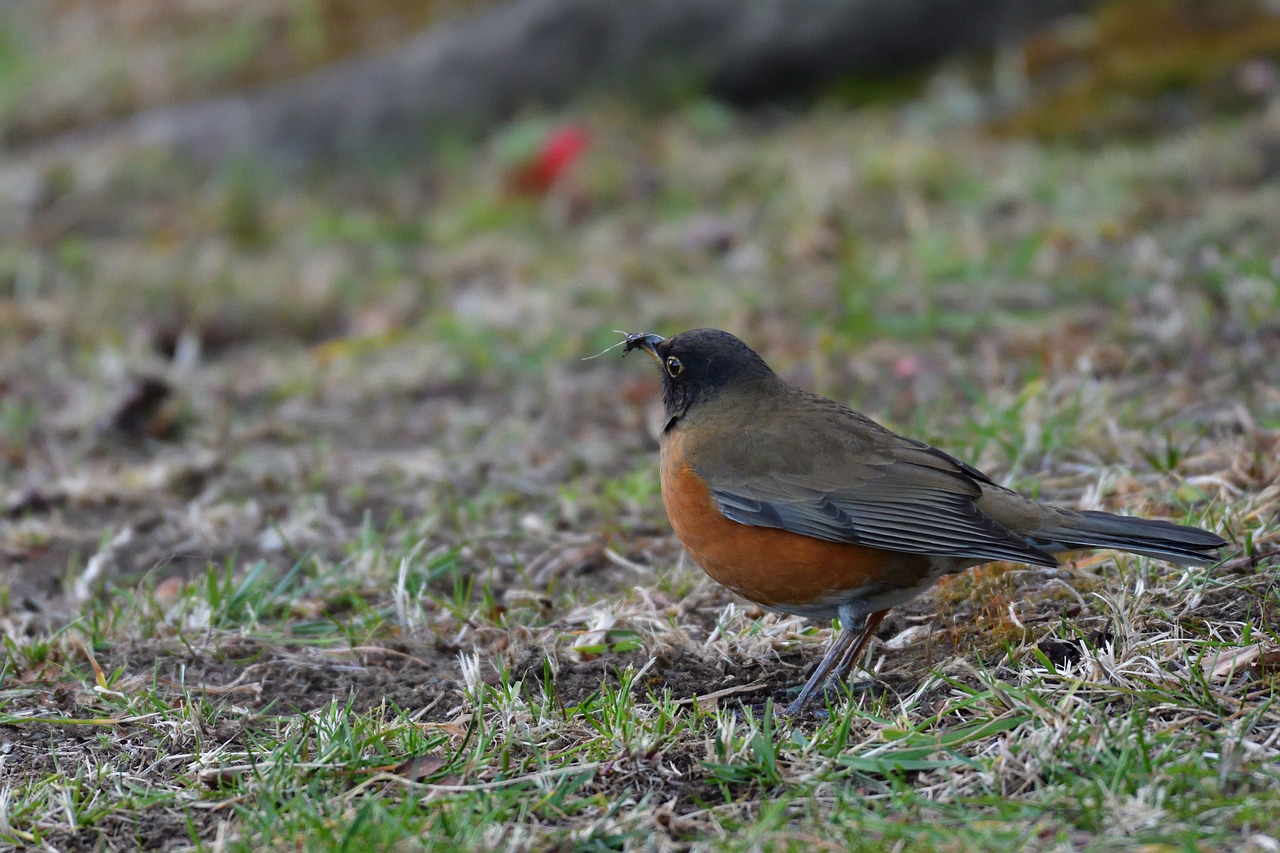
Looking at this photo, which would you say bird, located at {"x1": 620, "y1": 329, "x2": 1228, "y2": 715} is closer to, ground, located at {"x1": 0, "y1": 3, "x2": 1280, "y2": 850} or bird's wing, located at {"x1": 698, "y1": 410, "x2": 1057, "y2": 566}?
bird's wing, located at {"x1": 698, "y1": 410, "x2": 1057, "y2": 566}

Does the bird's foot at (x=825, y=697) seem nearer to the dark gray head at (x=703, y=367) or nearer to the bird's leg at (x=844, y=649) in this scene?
the bird's leg at (x=844, y=649)

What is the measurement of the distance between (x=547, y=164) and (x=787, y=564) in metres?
6.45

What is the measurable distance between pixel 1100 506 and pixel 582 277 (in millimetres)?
4289

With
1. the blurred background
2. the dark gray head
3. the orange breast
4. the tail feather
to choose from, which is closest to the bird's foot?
the orange breast

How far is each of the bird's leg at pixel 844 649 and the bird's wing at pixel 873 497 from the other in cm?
27

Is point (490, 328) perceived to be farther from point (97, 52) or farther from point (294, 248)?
point (97, 52)

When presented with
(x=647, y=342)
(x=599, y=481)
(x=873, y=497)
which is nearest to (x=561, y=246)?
(x=599, y=481)

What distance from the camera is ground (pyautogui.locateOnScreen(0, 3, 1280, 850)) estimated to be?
3230mm

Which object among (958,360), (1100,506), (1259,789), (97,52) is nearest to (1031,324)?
(958,360)

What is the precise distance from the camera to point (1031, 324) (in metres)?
6.52

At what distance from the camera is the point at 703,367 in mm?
4477

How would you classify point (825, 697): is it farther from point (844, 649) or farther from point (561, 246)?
point (561, 246)

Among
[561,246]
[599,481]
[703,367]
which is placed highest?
[703,367]

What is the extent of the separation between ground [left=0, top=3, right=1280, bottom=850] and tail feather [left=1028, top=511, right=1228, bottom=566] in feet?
0.76
